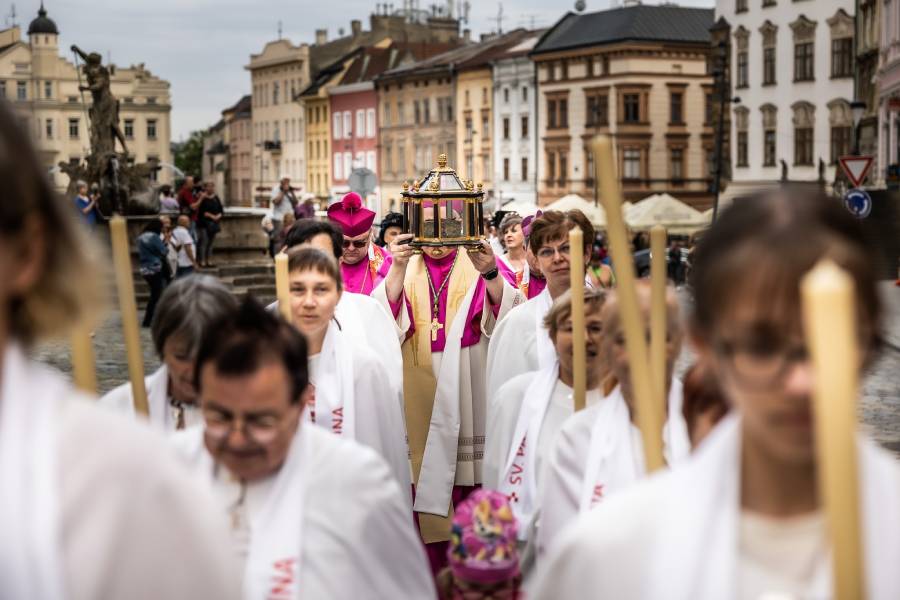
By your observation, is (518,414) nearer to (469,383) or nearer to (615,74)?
(469,383)

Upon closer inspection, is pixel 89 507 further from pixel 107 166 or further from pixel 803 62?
pixel 803 62

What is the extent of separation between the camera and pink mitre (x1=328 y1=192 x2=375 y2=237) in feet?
30.5

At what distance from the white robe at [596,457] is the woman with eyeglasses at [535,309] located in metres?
2.95

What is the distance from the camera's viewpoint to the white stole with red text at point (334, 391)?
5193 mm

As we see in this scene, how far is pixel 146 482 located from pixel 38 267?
287mm

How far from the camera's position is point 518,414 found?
5445 millimetres

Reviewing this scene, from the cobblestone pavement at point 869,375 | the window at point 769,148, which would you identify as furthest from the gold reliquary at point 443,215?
the window at point 769,148

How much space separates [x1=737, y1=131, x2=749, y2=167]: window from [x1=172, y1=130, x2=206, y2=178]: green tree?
99.3m

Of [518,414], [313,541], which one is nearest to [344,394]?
[518,414]

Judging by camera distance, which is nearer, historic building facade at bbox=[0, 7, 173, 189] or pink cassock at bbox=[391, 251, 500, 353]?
pink cassock at bbox=[391, 251, 500, 353]

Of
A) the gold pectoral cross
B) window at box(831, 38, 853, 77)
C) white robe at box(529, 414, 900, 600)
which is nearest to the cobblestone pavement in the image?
the gold pectoral cross

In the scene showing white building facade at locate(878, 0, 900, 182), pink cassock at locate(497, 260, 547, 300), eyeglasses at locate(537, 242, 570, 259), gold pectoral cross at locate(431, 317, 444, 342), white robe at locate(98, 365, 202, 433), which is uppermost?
white building facade at locate(878, 0, 900, 182)

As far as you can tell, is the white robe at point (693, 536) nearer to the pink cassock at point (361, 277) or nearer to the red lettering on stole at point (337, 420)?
the red lettering on stole at point (337, 420)

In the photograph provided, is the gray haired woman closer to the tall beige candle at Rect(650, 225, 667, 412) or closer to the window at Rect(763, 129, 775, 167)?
the tall beige candle at Rect(650, 225, 667, 412)
